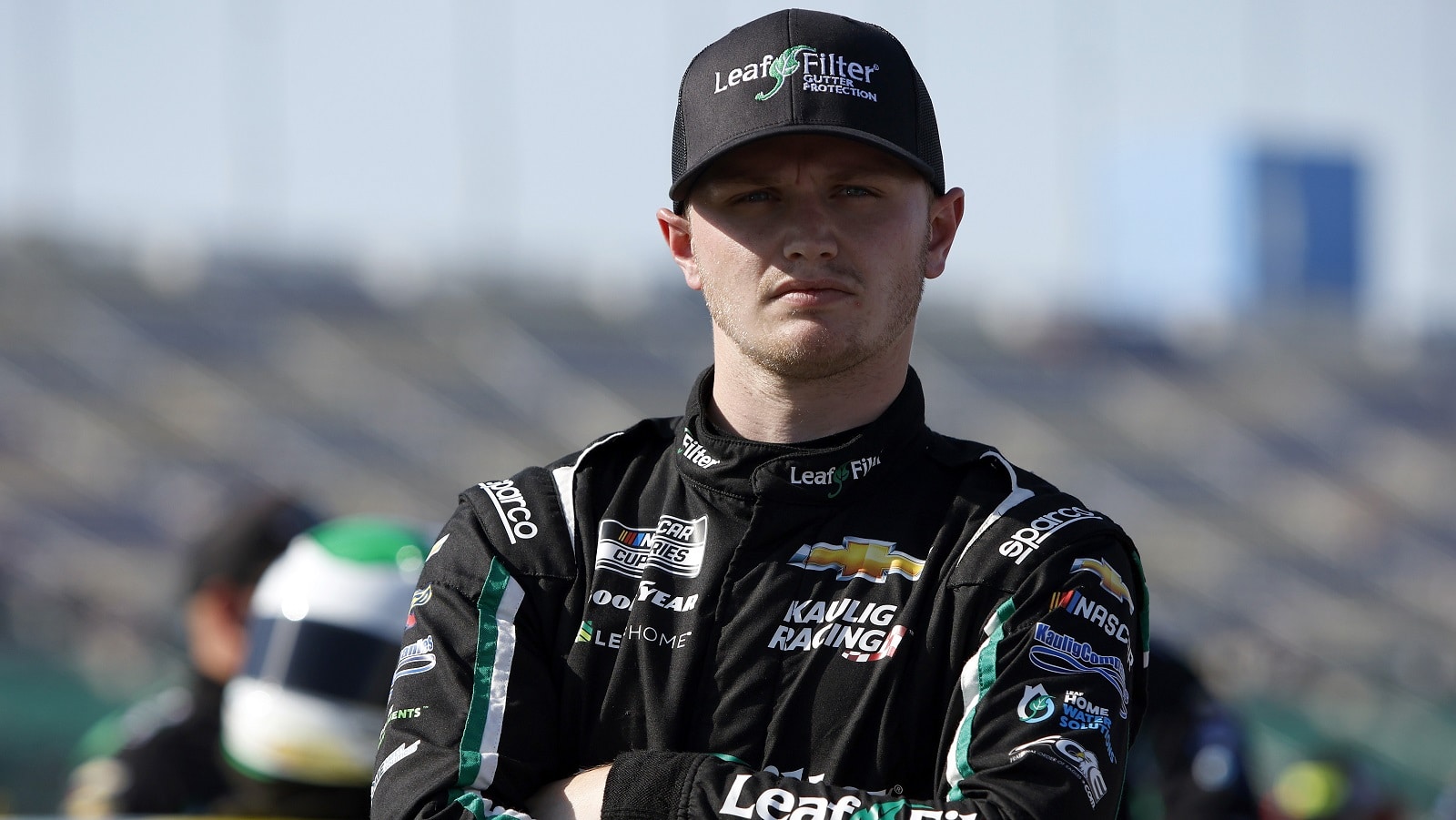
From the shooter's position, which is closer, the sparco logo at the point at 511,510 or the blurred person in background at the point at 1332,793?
the sparco logo at the point at 511,510

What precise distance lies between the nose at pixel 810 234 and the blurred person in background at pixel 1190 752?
11.5 feet

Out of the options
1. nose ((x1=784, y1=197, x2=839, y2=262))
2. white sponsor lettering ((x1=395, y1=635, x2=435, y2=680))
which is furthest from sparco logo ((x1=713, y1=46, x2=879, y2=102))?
white sponsor lettering ((x1=395, y1=635, x2=435, y2=680))

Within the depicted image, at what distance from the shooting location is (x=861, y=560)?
2.12 m

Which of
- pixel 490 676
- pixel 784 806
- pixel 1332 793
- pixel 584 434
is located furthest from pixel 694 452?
pixel 584 434

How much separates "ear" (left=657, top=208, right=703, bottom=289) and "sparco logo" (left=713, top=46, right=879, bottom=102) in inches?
9.0

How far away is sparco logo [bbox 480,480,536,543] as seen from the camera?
221 centimetres

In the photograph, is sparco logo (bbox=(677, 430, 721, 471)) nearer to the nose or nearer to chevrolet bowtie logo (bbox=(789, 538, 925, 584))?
chevrolet bowtie logo (bbox=(789, 538, 925, 584))

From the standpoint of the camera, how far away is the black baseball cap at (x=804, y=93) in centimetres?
211

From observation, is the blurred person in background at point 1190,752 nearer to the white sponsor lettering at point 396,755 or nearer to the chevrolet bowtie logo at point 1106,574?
the chevrolet bowtie logo at point 1106,574

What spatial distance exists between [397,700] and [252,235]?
22943 millimetres

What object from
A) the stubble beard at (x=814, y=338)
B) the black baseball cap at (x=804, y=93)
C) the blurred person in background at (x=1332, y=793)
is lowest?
the blurred person in background at (x=1332, y=793)

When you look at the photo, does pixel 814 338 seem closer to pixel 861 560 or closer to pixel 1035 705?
pixel 861 560

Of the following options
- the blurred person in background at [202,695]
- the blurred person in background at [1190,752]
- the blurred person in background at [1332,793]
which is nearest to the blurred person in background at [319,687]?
the blurred person in background at [202,695]

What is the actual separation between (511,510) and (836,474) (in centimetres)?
45
